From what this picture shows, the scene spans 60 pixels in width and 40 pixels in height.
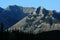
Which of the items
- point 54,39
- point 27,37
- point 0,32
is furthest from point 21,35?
point 54,39

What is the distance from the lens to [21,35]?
1727cm

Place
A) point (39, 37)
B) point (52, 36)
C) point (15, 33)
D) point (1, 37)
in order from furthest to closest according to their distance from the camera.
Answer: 1. point (52, 36)
2. point (39, 37)
3. point (15, 33)
4. point (1, 37)

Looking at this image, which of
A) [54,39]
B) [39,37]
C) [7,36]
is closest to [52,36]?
[54,39]

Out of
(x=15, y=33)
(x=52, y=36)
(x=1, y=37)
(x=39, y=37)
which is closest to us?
(x=1, y=37)

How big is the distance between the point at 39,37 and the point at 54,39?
5.55ft

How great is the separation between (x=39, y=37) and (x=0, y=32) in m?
3.63

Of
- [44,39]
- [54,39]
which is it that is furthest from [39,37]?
[54,39]

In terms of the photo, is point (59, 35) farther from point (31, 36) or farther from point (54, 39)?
point (31, 36)

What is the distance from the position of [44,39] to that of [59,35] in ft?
7.58

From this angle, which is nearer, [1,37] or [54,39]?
[1,37]

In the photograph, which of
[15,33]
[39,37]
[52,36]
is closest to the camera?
[15,33]

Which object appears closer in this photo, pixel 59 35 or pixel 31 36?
pixel 31 36

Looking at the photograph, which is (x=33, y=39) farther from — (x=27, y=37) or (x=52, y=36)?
(x=52, y=36)

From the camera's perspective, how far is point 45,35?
1927 cm
